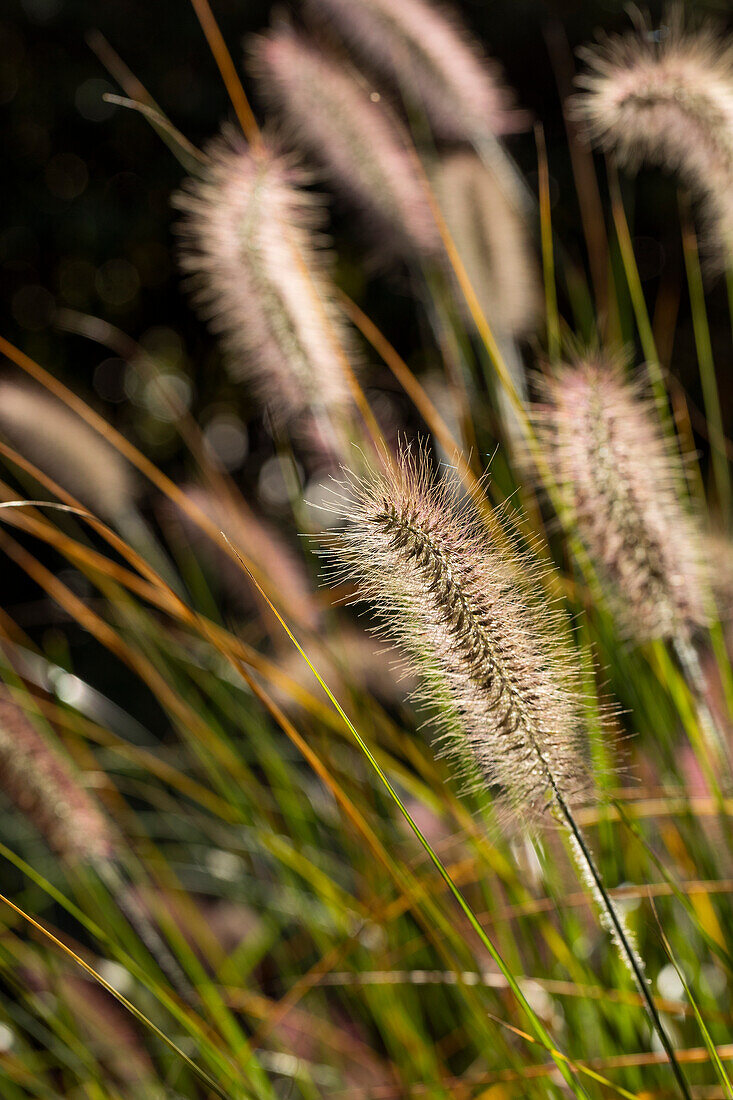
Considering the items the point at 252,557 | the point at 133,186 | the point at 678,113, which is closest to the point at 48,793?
the point at 252,557

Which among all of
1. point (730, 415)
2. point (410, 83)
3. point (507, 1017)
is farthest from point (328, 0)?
point (730, 415)

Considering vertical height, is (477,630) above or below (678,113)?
below

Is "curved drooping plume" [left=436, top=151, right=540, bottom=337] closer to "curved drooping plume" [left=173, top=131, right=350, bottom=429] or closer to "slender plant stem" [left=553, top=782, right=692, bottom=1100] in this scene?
"curved drooping plume" [left=173, top=131, right=350, bottom=429]

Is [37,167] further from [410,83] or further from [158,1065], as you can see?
[158,1065]

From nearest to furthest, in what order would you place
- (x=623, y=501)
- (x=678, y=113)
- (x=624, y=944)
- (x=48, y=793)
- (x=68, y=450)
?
(x=624, y=944) < (x=623, y=501) < (x=678, y=113) < (x=48, y=793) < (x=68, y=450)

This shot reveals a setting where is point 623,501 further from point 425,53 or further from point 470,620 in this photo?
point 425,53

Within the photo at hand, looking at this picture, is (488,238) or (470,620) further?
(488,238)

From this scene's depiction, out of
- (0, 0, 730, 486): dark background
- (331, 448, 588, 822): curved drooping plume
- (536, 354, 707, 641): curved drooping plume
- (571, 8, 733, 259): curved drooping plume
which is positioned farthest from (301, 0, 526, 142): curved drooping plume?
(0, 0, 730, 486): dark background

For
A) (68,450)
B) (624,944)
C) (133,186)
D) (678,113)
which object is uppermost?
(133,186)
